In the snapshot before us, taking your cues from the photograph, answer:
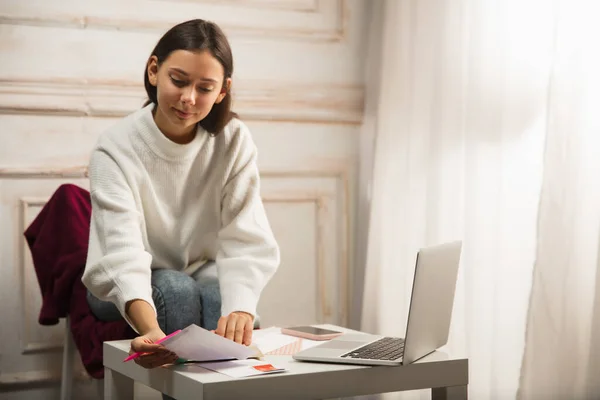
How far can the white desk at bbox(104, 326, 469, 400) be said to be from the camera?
117cm

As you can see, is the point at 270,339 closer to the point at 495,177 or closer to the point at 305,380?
the point at 305,380

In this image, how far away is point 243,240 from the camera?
1745 mm

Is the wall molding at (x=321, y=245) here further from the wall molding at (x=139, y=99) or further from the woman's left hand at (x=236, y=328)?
Result: the woman's left hand at (x=236, y=328)

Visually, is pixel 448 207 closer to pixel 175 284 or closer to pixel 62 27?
pixel 175 284

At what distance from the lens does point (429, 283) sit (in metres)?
1.32

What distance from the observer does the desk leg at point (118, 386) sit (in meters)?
1.50

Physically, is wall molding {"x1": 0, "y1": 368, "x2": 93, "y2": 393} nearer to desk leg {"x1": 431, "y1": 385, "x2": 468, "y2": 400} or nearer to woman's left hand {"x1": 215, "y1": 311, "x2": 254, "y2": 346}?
woman's left hand {"x1": 215, "y1": 311, "x2": 254, "y2": 346}

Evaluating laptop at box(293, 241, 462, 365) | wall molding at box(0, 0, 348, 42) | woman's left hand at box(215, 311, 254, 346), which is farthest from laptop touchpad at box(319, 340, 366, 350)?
wall molding at box(0, 0, 348, 42)

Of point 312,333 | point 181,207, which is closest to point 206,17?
point 181,207

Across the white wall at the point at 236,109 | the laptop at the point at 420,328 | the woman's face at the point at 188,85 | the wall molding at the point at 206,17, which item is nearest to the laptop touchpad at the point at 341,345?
the laptop at the point at 420,328

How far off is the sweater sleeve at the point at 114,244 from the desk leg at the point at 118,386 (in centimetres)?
10

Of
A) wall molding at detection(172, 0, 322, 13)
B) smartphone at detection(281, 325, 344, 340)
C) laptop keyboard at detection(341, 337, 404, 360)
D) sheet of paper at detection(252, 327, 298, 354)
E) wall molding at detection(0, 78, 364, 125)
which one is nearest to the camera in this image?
laptop keyboard at detection(341, 337, 404, 360)

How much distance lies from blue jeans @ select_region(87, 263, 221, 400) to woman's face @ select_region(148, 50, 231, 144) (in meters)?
0.31

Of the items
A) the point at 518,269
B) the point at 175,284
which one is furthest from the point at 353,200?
the point at 175,284
